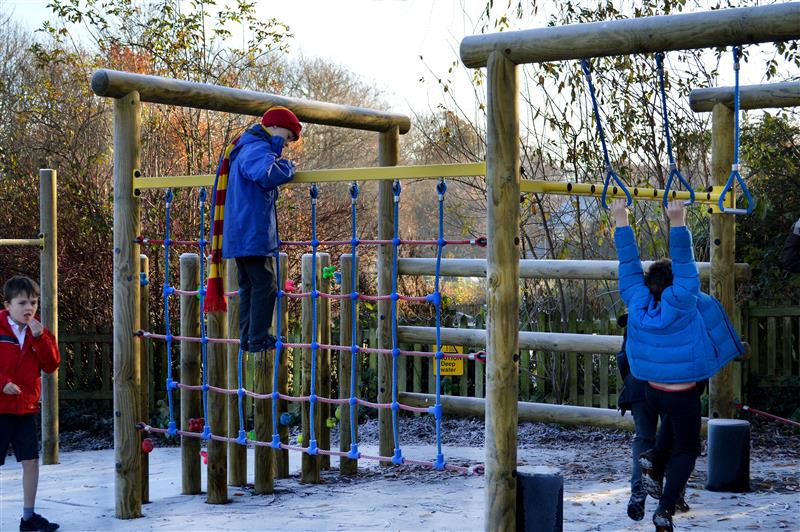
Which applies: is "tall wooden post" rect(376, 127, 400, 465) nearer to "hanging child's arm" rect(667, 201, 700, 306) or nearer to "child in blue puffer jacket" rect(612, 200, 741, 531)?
"child in blue puffer jacket" rect(612, 200, 741, 531)

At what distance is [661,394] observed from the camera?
4.56 metres

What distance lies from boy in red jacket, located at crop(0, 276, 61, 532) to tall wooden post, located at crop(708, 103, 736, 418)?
13.0 ft

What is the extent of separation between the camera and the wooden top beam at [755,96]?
6320 mm

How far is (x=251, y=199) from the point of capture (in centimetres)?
507

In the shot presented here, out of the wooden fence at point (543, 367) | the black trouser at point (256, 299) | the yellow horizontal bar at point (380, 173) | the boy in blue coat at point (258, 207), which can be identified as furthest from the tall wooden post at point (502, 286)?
the wooden fence at point (543, 367)

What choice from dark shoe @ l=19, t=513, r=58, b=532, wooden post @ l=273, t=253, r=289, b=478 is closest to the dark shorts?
dark shoe @ l=19, t=513, r=58, b=532

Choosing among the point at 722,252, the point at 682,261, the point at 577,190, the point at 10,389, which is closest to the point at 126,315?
the point at 10,389

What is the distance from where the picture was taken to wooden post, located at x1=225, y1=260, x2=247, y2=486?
601cm

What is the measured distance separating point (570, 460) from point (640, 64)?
371 centimetres

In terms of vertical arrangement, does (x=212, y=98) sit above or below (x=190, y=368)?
above

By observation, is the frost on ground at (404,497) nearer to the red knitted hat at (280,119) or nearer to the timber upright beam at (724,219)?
the timber upright beam at (724,219)

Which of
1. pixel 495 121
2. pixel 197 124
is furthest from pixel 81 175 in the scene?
pixel 495 121

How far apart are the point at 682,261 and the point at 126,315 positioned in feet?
10.1

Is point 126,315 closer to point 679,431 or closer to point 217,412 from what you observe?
point 217,412
